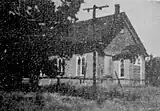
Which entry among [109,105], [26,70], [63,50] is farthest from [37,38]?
[109,105]

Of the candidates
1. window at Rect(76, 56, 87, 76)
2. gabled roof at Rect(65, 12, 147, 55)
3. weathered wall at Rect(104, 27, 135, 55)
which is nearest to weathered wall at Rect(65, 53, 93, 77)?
window at Rect(76, 56, 87, 76)

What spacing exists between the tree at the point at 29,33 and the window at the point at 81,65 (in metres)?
11.5

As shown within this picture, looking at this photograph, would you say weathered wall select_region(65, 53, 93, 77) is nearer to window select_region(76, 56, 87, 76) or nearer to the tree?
window select_region(76, 56, 87, 76)

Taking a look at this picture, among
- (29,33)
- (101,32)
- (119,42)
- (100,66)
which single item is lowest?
(100,66)

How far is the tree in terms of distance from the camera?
679cm

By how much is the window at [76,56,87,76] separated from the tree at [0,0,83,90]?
11.5 metres

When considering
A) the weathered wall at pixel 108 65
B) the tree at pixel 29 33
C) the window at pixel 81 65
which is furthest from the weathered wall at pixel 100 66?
the tree at pixel 29 33

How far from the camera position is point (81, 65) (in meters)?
20.0

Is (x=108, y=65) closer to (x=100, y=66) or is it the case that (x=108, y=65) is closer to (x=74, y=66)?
(x=100, y=66)

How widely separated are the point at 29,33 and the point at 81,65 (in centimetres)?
1299

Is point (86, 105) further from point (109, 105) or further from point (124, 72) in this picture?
point (124, 72)

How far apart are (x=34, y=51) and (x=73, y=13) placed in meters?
2.12

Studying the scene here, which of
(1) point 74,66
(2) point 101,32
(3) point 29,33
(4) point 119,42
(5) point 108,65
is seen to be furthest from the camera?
(4) point 119,42

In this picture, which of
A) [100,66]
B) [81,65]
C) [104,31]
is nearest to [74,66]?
[81,65]
